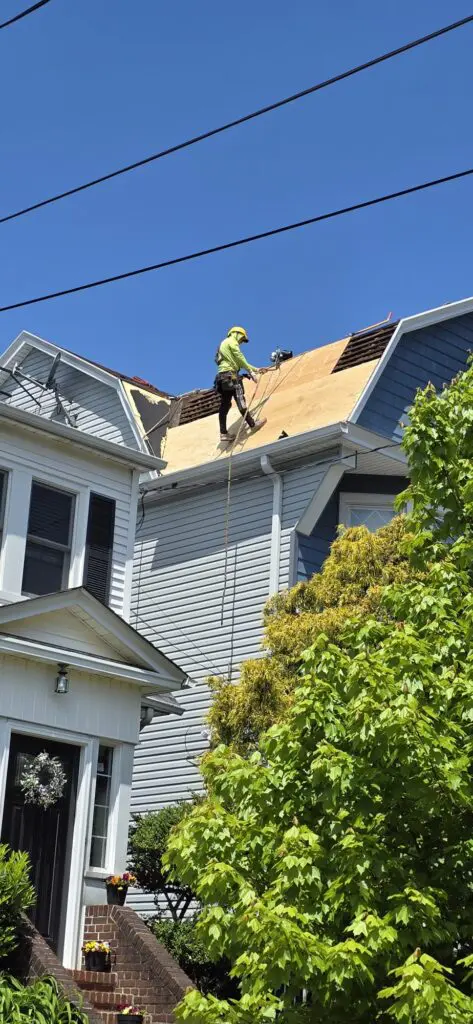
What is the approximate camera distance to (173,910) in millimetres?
19453

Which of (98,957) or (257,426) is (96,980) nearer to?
(98,957)

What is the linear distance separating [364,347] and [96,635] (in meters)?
8.64

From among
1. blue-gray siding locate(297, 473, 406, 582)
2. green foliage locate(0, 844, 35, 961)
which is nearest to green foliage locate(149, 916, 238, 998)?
green foliage locate(0, 844, 35, 961)

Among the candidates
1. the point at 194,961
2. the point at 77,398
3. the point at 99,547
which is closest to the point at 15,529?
the point at 99,547

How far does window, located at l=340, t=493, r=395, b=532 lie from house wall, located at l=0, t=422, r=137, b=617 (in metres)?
4.03

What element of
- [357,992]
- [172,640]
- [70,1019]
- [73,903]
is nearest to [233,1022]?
[357,992]

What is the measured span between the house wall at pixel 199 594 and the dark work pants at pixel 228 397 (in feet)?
3.75

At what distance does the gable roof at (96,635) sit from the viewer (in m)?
17.9

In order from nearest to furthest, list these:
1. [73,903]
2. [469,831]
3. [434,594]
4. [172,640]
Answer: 1. [469,831]
2. [434,594]
3. [73,903]
4. [172,640]

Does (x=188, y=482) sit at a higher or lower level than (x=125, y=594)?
higher

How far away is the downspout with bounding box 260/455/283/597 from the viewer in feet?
75.0

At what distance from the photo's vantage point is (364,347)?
25016mm

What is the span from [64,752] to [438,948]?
864cm

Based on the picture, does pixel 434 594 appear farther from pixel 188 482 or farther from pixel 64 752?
pixel 188 482
